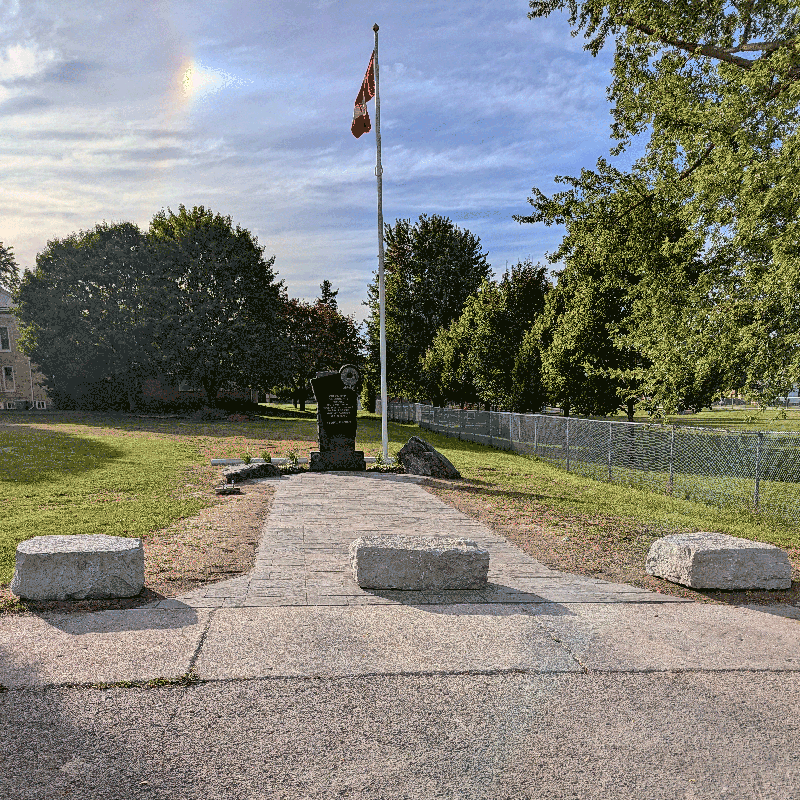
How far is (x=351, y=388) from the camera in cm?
1587

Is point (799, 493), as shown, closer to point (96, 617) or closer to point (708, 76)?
point (708, 76)

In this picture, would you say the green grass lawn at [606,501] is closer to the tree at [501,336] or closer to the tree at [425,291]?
the tree at [501,336]

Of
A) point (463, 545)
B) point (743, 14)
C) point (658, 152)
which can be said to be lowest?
point (463, 545)

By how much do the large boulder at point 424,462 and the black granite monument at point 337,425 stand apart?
124cm

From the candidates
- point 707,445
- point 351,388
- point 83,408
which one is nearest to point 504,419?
point 351,388

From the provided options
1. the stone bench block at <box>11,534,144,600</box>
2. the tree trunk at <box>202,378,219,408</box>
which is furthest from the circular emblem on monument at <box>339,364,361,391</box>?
the tree trunk at <box>202,378,219,408</box>

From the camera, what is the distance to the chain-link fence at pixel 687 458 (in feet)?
36.5

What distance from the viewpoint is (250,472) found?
14289 millimetres

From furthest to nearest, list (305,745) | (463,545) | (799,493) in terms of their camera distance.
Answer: (799,493) → (463,545) → (305,745)

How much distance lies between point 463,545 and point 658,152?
14.6 metres

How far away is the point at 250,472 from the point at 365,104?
939 centimetres

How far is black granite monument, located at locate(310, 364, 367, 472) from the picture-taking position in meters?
15.7

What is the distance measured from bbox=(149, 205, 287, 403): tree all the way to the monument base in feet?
82.1

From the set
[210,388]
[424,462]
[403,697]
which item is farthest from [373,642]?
[210,388]
